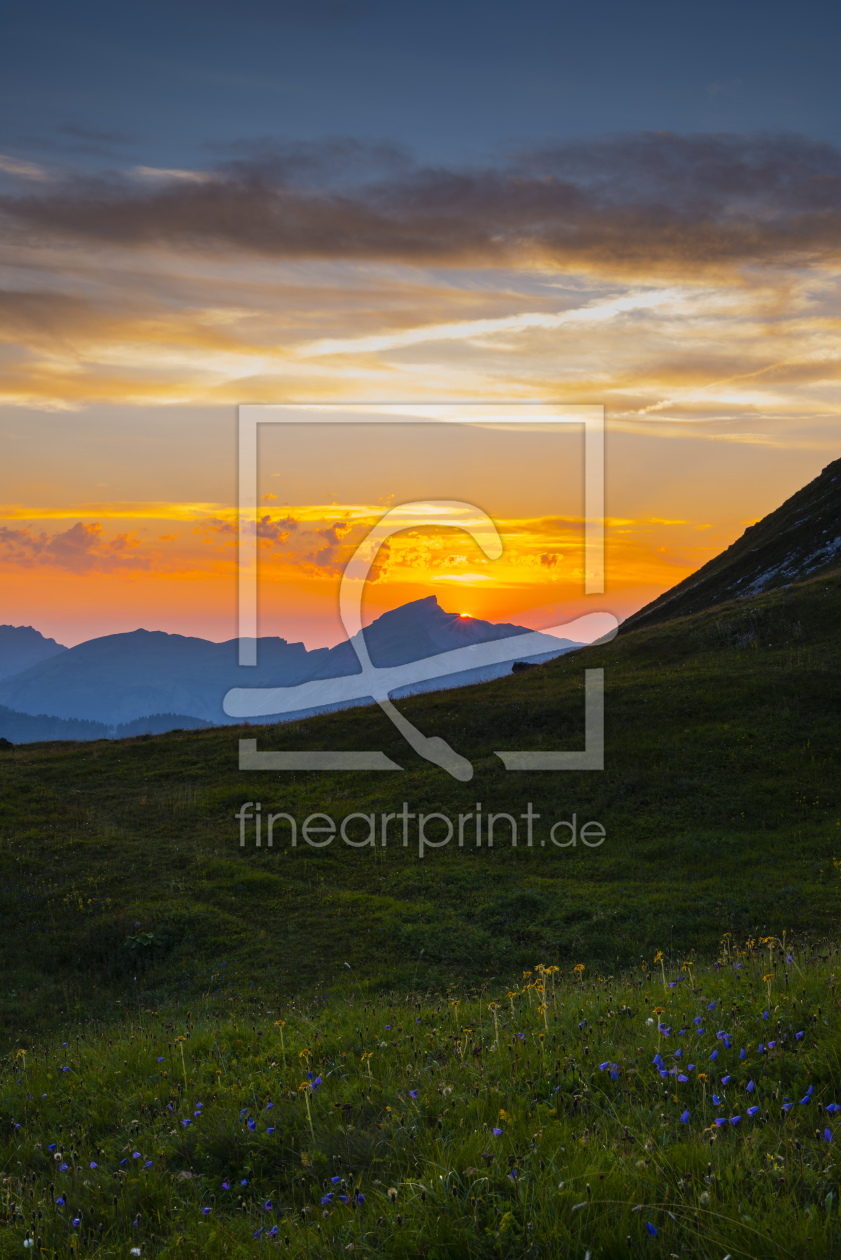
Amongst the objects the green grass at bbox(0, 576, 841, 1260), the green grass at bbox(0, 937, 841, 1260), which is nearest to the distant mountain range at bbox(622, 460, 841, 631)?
the green grass at bbox(0, 576, 841, 1260)

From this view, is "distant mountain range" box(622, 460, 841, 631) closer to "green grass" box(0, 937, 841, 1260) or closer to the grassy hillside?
the grassy hillside

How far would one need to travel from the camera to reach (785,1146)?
4.20 m

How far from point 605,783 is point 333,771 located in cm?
1292

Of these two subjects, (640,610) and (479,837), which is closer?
(479,837)

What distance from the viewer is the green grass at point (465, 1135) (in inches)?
148

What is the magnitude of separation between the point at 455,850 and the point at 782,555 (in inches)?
2041

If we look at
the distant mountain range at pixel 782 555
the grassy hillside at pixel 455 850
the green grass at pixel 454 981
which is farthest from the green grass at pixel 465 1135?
the distant mountain range at pixel 782 555

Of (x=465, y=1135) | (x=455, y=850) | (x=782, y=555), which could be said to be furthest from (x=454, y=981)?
(x=782, y=555)

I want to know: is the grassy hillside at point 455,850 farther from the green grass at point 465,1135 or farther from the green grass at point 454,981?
the green grass at point 465,1135

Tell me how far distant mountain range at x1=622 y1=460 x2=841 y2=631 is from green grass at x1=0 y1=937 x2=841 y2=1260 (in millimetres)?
58474

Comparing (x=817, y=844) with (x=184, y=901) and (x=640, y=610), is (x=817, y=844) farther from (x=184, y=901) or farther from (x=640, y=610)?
(x=640, y=610)

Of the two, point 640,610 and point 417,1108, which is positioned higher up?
point 640,610

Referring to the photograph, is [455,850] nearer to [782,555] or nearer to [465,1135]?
[465,1135]

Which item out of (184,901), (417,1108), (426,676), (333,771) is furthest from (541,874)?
(426,676)
